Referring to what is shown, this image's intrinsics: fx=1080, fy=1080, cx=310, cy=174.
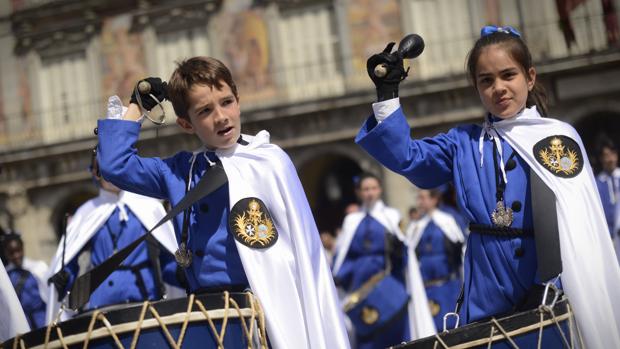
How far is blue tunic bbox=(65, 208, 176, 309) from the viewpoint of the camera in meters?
6.76

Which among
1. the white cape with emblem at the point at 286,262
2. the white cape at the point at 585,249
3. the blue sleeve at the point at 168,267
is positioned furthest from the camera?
the blue sleeve at the point at 168,267

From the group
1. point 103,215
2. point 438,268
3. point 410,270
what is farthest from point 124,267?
point 438,268

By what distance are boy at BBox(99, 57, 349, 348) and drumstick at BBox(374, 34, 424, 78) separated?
2.08 feet

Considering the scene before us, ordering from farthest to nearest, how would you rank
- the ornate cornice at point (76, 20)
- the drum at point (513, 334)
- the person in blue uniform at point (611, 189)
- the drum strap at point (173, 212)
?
the ornate cornice at point (76, 20) → the person in blue uniform at point (611, 189) → the drum strap at point (173, 212) → the drum at point (513, 334)

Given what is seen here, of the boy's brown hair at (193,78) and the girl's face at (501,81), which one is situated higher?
the boy's brown hair at (193,78)

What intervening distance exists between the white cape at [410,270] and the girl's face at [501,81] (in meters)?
6.17

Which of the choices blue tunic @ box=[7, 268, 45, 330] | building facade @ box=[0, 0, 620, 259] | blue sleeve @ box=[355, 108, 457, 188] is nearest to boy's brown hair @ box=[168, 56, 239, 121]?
blue sleeve @ box=[355, 108, 457, 188]

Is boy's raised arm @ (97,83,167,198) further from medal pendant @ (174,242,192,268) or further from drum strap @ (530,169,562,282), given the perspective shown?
drum strap @ (530,169,562,282)

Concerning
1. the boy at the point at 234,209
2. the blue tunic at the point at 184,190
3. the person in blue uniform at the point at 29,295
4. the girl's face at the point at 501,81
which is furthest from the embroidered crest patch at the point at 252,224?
the person in blue uniform at the point at 29,295

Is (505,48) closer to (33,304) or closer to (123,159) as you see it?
(123,159)

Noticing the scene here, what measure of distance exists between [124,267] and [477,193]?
3.25m

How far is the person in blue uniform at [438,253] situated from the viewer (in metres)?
11.3

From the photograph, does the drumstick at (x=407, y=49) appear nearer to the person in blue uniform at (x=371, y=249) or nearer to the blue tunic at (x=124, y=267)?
the blue tunic at (x=124, y=267)

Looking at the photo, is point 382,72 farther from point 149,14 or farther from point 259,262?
point 149,14
